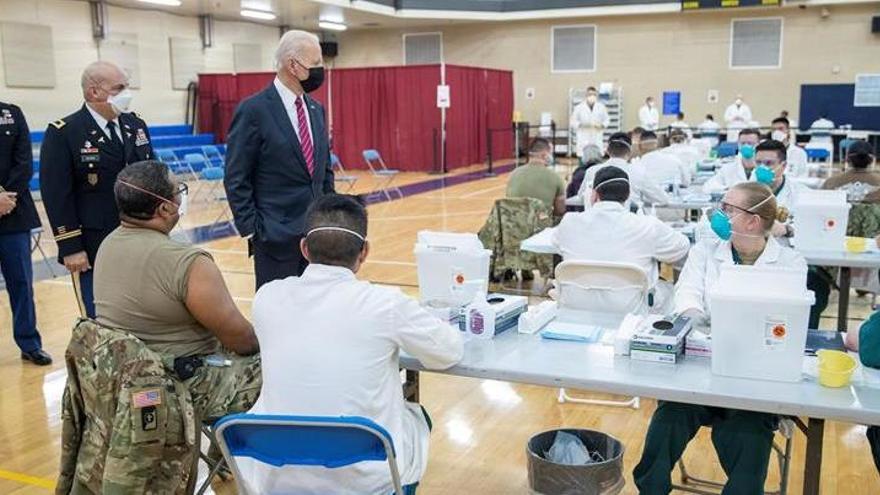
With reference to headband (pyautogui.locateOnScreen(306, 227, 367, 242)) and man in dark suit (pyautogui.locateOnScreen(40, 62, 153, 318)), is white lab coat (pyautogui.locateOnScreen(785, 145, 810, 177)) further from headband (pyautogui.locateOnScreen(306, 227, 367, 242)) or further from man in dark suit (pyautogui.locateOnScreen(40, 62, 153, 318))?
headband (pyautogui.locateOnScreen(306, 227, 367, 242))

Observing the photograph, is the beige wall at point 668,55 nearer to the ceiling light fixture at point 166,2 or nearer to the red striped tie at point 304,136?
the ceiling light fixture at point 166,2

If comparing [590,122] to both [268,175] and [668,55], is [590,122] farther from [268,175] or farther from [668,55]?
[268,175]

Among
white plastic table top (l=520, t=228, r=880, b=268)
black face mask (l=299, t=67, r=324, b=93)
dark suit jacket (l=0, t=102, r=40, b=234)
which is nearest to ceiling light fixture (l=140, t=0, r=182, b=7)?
dark suit jacket (l=0, t=102, r=40, b=234)

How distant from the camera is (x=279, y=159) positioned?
11.6ft

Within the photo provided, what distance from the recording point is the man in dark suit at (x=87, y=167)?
392 centimetres

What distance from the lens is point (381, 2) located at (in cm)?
1892

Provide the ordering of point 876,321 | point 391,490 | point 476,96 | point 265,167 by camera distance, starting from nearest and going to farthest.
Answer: point 391,490
point 876,321
point 265,167
point 476,96

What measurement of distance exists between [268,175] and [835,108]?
61.5 feet

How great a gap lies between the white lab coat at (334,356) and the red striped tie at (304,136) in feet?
4.79

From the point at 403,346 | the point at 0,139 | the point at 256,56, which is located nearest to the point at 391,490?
the point at 403,346

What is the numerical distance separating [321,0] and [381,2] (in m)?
2.55

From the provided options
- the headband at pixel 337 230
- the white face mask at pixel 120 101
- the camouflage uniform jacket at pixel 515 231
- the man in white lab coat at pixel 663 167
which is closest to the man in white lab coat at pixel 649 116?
the man in white lab coat at pixel 663 167

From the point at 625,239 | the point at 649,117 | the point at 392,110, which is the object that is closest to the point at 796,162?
the point at 625,239

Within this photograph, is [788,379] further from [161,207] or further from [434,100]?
[434,100]
